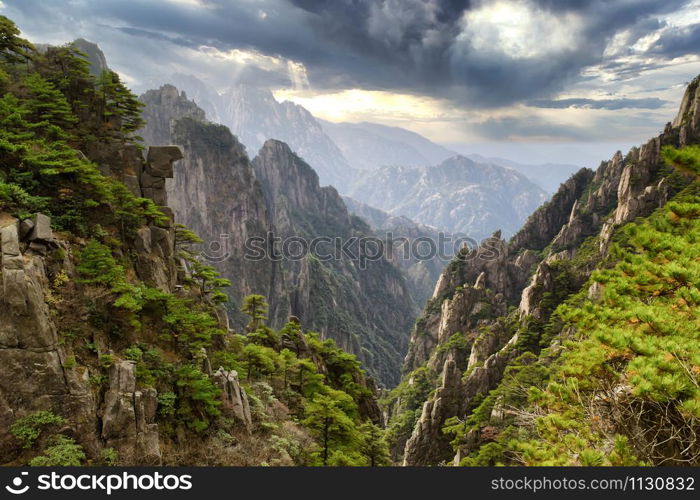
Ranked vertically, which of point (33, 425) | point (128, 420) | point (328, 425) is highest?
point (33, 425)

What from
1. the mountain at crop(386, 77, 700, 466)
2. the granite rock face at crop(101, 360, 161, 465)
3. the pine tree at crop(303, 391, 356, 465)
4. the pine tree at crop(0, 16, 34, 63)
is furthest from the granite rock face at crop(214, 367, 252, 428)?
the pine tree at crop(0, 16, 34, 63)

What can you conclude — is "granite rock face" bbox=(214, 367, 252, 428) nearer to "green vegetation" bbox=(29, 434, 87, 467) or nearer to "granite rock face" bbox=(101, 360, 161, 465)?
"granite rock face" bbox=(101, 360, 161, 465)

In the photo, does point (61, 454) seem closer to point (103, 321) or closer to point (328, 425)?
point (103, 321)

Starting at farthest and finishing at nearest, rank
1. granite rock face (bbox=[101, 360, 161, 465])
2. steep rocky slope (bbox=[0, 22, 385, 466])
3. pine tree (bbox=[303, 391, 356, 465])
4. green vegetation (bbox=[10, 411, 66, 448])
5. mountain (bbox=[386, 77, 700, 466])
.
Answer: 1. pine tree (bbox=[303, 391, 356, 465])
2. granite rock face (bbox=[101, 360, 161, 465])
3. steep rocky slope (bbox=[0, 22, 385, 466])
4. green vegetation (bbox=[10, 411, 66, 448])
5. mountain (bbox=[386, 77, 700, 466])

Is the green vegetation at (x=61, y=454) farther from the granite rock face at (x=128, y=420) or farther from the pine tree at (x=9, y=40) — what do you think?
the pine tree at (x=9, y=40)

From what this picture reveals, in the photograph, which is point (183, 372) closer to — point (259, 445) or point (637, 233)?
point (259, 445)

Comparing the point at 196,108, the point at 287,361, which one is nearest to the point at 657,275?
the point at 287,361

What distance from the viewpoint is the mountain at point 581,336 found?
7.62 metres

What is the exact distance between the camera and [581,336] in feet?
43.7

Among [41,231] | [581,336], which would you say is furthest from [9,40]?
[581,336]

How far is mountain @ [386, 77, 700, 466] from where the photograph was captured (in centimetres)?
762

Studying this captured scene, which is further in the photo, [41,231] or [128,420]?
[41,231]

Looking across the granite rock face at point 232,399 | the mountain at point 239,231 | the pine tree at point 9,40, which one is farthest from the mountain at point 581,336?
the mountain at point 239,231

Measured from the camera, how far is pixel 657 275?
9258 mm
